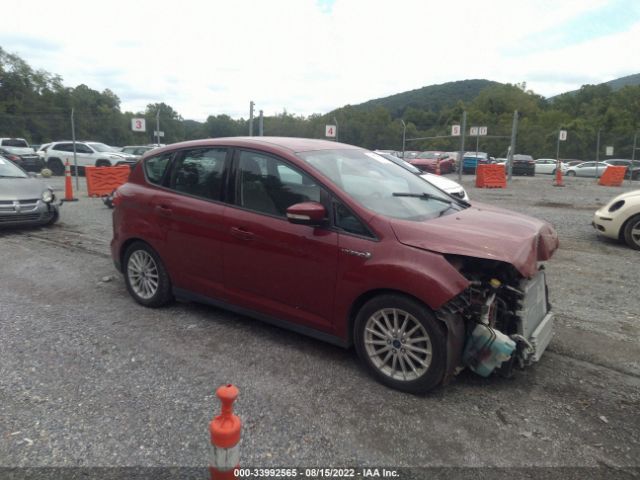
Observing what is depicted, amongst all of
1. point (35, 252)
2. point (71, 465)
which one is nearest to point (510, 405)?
point (71, 465)

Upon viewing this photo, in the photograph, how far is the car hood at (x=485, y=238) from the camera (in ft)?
10.6

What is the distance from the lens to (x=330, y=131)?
2009 cm

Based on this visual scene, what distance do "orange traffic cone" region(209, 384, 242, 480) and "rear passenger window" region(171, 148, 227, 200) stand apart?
8.67 feet

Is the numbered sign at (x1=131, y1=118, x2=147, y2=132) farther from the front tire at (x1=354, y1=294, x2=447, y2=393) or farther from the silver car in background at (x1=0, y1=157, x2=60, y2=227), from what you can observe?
the front tire at (x1=354, y1=294, x2=447, y2=393)

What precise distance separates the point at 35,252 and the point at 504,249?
6.94 m

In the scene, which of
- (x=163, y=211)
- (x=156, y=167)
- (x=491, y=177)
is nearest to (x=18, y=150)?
(x=491, y=177)

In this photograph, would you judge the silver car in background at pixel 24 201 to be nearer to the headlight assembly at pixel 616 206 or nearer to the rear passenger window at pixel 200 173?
the rear passenger window at pixel 200 173

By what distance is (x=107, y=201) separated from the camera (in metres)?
11.8

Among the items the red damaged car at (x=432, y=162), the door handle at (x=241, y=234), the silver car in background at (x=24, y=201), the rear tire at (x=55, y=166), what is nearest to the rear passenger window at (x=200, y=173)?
the door handle at (x=241, y=234)

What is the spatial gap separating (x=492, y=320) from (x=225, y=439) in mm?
2273

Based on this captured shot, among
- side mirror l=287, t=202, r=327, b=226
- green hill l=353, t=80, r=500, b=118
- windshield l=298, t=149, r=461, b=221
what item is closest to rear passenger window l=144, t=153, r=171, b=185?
windshield l=298, t=149, r=461, b=221

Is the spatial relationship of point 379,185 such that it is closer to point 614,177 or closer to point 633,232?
point 633,232

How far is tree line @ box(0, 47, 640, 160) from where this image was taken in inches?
808

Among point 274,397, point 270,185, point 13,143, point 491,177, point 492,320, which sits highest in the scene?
point 13,143
